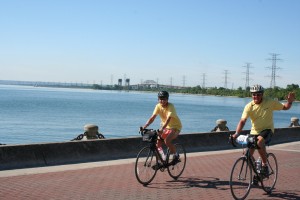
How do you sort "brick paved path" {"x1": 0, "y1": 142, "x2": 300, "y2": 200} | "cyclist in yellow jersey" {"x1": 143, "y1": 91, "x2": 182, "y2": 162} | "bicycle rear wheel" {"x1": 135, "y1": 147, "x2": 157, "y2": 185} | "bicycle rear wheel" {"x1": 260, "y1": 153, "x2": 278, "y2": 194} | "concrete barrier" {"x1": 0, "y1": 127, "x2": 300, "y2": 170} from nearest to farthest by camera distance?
"brick paved path" {"x1": 0, "y1": 142, "x2": 300, "y2": 200} < "bicycle rear wheel" {"x1": 260, "y1": 153, "x2": 278, "y2": 194} < "bicycle rear wheel" {"x1": 135, "y1": 147, "x2": 157, "y2": 185} < "cyclist in yellow jersey" {"x1": 143, "y1": 91, "x2": 182, "y2": 162} < "concrete barrier" {"x1": 0, "y1": 127, "x2": 300, "y2": 170}

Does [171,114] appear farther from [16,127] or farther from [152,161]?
[16,127]

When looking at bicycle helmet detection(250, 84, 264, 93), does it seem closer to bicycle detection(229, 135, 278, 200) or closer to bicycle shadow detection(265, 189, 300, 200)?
bicycle detection(229, 135, 278, 200)

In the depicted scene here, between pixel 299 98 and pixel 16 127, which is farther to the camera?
pixel 299 98

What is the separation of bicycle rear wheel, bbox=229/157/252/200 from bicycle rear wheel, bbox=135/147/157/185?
1853 millimetres

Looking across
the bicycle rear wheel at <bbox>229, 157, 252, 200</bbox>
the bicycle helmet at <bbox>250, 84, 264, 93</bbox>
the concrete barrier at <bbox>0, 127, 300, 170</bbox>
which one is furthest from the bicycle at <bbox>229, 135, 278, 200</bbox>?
the concrete barrier at <bbox>0, 127, 300, 170</bbox>

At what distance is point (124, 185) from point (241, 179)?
2.21m

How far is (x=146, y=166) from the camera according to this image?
9.05 m

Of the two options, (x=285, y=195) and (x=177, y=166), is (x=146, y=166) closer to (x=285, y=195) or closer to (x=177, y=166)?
(x=177, y=166)

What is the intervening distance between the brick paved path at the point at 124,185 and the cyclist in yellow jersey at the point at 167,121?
2.50 feet

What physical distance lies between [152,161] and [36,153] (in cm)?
315

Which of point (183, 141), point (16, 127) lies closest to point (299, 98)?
point (16, 127)

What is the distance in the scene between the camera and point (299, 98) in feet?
561

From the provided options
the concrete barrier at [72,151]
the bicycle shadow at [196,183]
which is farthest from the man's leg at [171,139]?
the concrete barrier at [72,151]

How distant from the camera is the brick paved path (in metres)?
7.96
